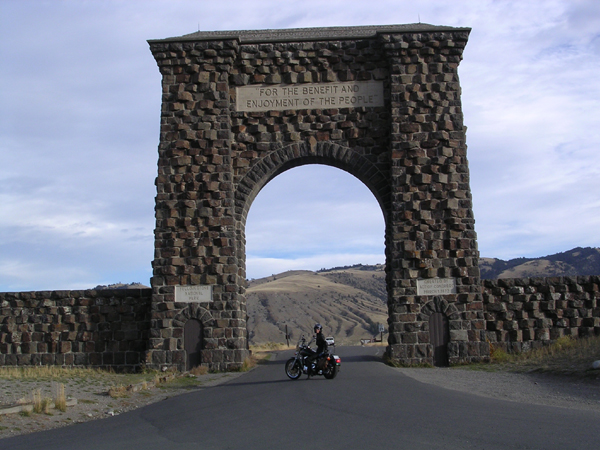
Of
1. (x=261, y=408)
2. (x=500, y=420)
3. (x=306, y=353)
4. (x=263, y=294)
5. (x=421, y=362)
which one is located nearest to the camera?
(x=500, y=420)

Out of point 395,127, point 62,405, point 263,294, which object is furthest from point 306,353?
point 263,294

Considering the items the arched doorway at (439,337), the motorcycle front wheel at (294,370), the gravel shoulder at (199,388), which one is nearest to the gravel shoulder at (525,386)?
the gravel shoulder at (199,388)

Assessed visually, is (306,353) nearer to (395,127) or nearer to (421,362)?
(421,362)

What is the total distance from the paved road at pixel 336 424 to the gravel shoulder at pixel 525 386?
0.76m

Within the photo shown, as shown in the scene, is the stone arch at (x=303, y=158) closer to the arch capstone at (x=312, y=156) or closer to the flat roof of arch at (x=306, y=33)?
the arch capstone at (x=312, y=156)

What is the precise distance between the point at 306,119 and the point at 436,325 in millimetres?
6953

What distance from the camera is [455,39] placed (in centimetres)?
1759

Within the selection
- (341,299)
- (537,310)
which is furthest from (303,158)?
(341,299)

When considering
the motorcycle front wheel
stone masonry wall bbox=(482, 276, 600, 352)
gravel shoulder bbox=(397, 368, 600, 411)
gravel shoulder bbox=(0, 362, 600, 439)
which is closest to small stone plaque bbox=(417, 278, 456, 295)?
stone masonry wall bbox=(482, 276, 600, 352)

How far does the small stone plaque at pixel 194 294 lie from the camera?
1694 centimetres

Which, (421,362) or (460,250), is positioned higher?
(460,250)

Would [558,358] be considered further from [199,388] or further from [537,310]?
[199,388]

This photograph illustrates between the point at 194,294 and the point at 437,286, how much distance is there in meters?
6.72

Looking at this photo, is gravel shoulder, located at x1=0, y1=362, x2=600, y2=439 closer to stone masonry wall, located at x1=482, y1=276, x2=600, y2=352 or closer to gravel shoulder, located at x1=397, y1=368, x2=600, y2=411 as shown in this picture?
gravel shoulder, located at x1=397, y1=368, x2=600, y2=411
